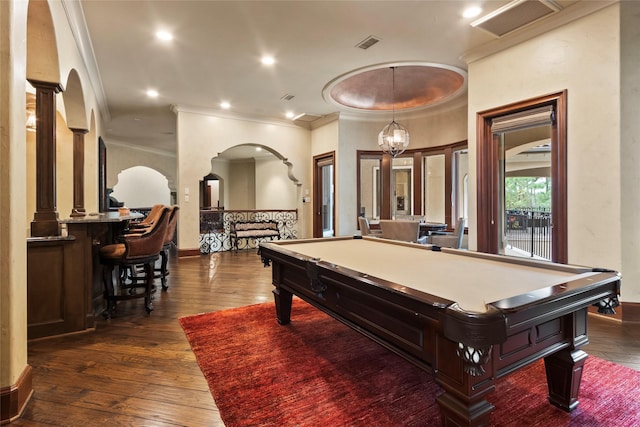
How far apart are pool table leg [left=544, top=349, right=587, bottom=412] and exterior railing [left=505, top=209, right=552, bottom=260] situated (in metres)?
2.43

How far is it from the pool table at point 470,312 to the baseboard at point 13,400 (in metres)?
1.67

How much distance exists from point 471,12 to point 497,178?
1.94m

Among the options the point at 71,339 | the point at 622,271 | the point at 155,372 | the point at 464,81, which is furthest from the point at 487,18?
the point at 71,339

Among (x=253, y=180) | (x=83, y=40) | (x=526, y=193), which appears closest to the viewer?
(x=83, y=40)

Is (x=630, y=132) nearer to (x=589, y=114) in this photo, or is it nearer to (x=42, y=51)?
(x=589, y=114)

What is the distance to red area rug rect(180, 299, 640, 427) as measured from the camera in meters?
1.67

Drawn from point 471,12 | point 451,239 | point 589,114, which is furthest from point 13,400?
point 589,114

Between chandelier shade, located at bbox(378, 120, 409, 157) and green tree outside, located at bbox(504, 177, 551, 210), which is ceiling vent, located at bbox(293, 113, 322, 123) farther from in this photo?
green tree outside, located at bbox(504, 177, 551, 210)

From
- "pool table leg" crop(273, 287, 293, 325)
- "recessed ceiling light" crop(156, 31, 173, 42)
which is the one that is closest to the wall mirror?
"pool table leg" crop(273, 287, 293, 325)

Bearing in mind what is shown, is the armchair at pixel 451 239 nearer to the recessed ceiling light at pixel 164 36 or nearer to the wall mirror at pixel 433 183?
the wall mirror at pixel 433 183

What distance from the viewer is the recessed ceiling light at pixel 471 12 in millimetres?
3318

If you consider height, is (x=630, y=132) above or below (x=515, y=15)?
below

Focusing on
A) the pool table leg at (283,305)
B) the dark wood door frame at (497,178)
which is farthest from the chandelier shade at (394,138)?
the pool table leg at (283,305)

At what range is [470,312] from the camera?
43.8 inches
